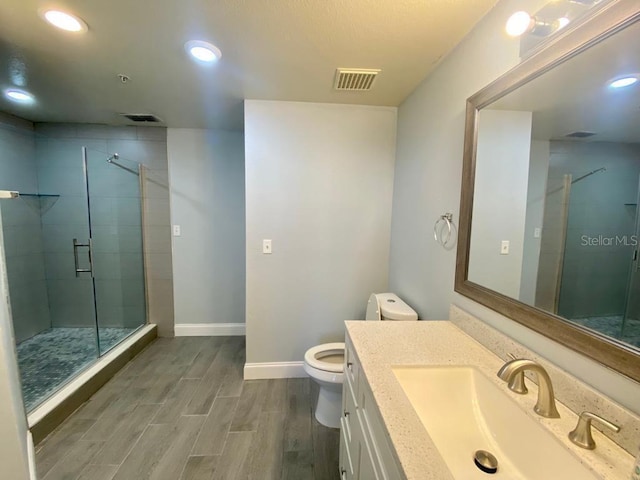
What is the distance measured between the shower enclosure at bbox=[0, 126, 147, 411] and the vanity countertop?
261 centimetres

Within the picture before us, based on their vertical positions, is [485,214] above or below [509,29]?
below

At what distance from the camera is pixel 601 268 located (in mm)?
783

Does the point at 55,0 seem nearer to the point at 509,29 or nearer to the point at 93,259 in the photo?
the point at 509,29

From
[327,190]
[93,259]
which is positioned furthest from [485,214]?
[93,259]

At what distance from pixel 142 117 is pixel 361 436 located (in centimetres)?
304

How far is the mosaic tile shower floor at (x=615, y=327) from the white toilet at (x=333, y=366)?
3.20ft

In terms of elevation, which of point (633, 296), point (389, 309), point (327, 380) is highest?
point (633, 296)

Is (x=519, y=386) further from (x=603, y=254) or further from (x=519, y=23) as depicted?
(x=519, y=23)

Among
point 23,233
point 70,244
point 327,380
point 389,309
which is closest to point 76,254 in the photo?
point 70,244

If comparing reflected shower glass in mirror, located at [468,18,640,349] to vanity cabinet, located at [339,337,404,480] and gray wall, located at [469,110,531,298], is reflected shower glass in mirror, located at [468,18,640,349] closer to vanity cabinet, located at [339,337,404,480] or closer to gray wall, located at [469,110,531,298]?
gray wall, located at [469,110,531,298]

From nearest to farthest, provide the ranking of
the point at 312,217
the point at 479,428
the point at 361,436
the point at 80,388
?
the point at 479,428
the point at 361,436
the point at 80,388
the point at 312,217

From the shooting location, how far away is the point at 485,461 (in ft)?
2.59

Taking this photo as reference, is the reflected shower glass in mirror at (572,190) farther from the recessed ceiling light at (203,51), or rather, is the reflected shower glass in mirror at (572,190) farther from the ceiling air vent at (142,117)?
the ceiling air vent at (142,117)

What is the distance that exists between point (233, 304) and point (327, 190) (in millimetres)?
1808
